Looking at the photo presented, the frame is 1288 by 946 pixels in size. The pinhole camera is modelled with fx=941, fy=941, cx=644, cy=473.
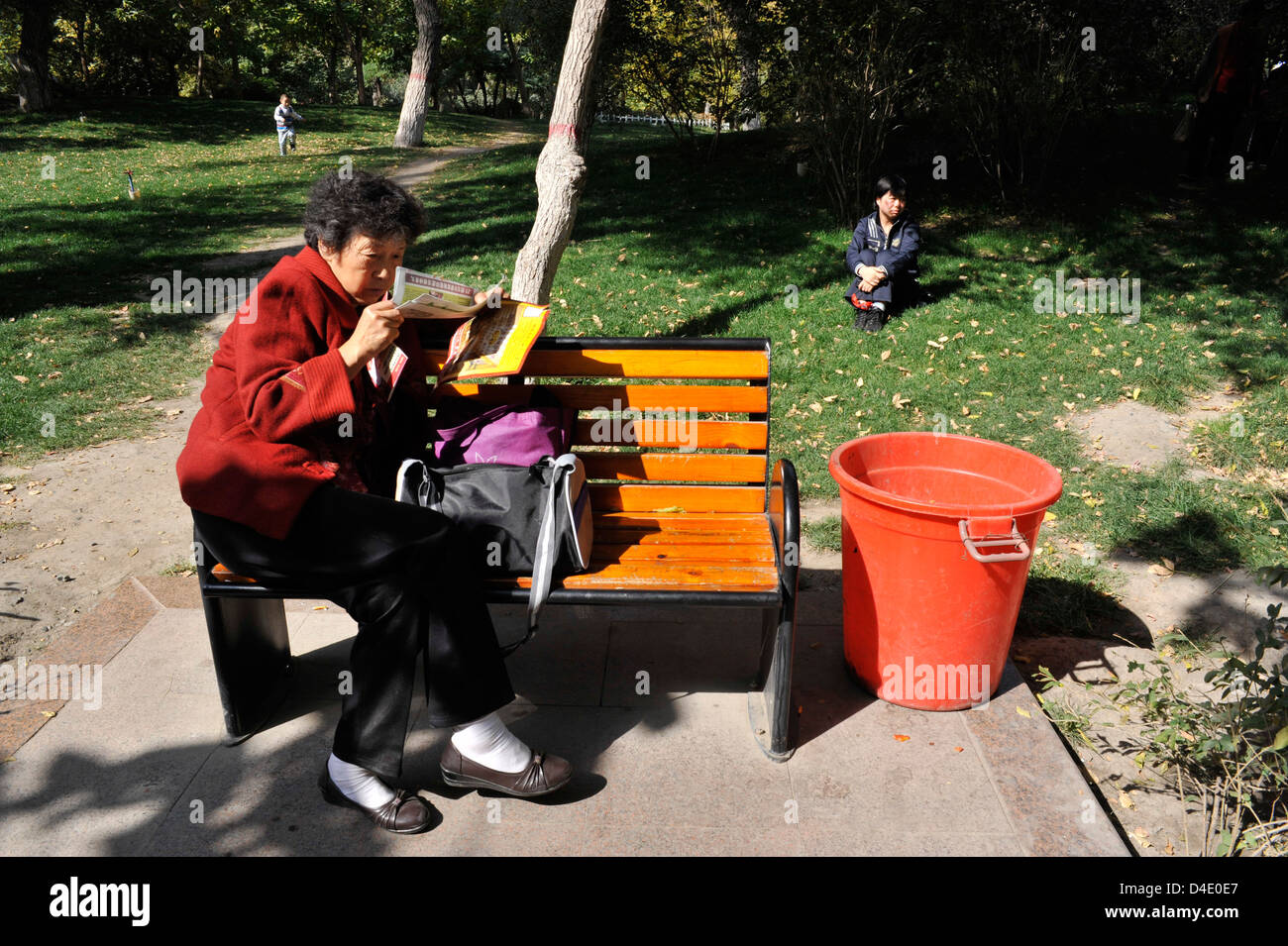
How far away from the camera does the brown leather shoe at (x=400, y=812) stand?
2.70 m

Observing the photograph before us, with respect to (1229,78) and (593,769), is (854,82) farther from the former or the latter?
(593,769)

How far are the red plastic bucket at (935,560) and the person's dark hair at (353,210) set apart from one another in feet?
5.39

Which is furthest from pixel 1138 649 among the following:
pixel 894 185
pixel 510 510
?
pixel 894 185

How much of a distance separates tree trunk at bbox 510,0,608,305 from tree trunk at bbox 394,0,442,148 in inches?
624

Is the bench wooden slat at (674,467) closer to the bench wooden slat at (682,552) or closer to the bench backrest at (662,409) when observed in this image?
the bench backrest at (662,409)

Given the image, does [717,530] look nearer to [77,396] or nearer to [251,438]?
[251,438]

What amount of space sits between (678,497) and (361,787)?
147cm

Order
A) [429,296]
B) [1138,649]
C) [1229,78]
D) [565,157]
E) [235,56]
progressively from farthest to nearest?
[235,56] → [1229,78] → [565,157] → [1138,649] → [429,296]

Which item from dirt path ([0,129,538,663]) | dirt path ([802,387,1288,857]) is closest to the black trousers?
dirt path ([0,129,538,663])

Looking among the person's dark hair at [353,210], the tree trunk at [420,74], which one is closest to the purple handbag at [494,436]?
the person's dark hair at [353,210]

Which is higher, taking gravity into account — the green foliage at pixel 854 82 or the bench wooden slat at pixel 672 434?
the green foliage at pixel 854 82

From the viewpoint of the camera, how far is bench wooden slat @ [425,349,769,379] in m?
3.39

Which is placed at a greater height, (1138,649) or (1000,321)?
(1000,321)

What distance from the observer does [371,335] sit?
8.80ft
